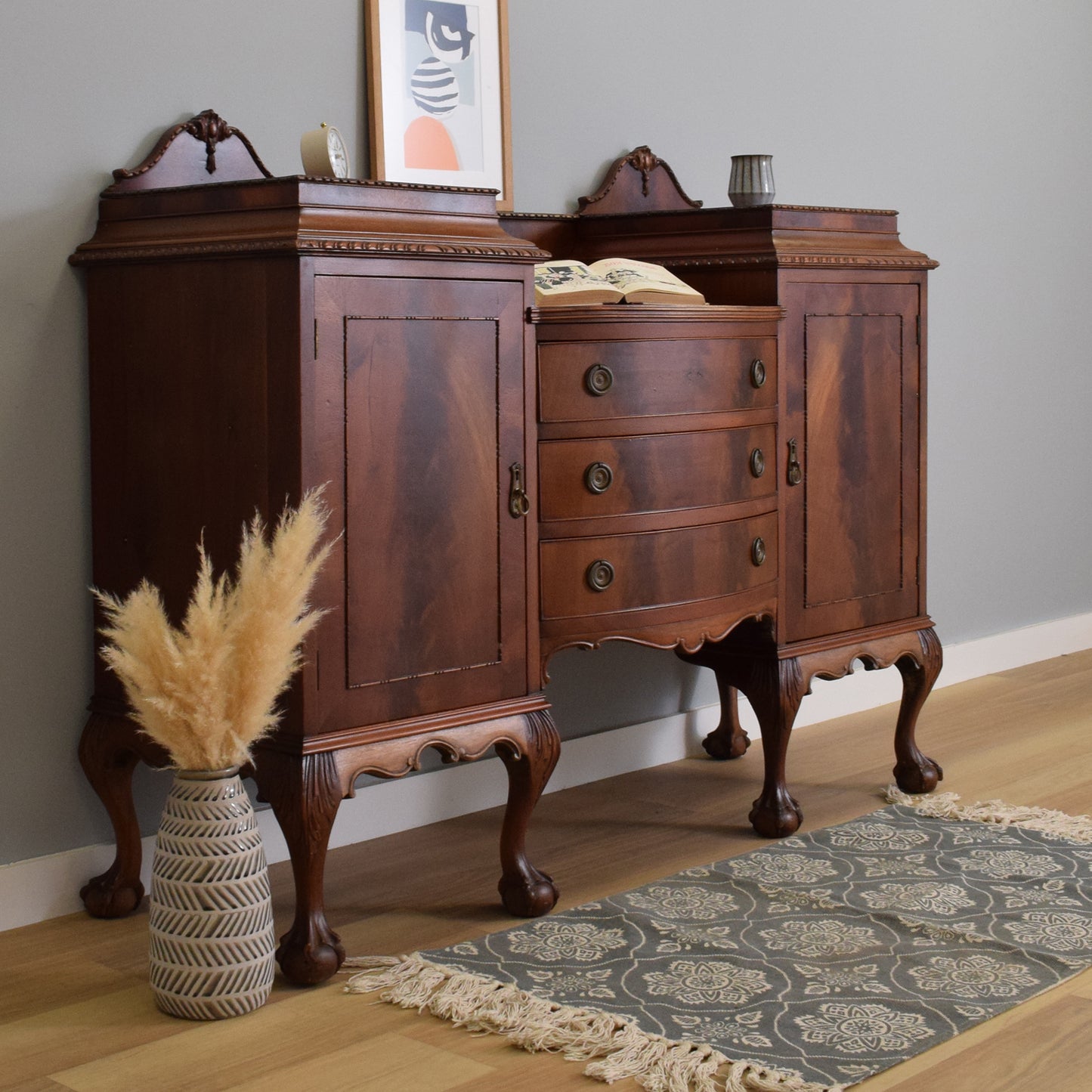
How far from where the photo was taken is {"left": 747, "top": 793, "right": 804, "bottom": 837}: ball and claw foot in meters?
2.82

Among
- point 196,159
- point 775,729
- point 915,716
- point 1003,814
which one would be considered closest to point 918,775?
point 915,716

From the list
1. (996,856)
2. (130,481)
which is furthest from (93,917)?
(996,856)

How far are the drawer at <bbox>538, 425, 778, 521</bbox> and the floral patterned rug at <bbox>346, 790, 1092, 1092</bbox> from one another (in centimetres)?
64

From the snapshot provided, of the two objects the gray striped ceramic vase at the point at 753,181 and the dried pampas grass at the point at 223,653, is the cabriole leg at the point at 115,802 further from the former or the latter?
the gray striped ceramic vase at the point at 753,181

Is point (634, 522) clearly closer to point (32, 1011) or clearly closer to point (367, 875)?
point (367, 875)

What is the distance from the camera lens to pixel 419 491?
2.24m

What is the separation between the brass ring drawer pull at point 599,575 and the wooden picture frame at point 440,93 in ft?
2.43

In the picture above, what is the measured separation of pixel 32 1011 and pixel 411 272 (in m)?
1.15

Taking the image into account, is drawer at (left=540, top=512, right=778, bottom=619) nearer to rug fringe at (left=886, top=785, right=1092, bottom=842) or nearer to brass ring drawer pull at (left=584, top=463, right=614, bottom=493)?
brass ring drawer pull at (left=584, top=463, right=614, bottom=493)

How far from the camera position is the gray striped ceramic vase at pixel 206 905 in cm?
202

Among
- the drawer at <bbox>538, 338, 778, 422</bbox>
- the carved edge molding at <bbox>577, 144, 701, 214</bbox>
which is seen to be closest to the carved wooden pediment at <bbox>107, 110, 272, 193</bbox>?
the drawer at <bbox>538, 338, 778, 422</bbox>

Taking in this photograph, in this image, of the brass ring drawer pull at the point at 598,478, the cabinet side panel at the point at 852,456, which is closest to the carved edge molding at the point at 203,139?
the brass ring drawer pull at the point at 598,478

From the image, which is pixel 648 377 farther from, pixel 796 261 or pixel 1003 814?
pixel 1003 814

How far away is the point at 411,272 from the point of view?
2.20 m
